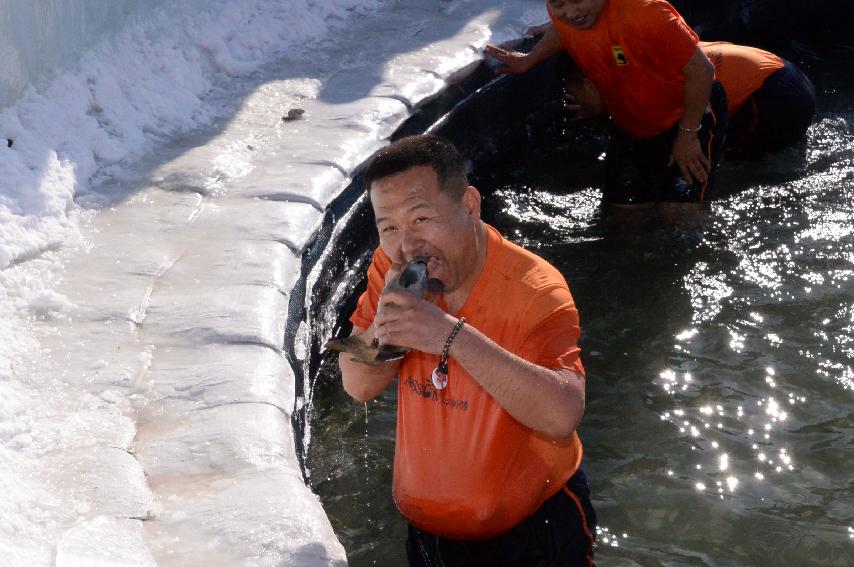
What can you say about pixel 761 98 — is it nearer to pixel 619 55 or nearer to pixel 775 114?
pixel 775 114

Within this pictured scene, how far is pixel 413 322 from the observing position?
Answer: 2.51m

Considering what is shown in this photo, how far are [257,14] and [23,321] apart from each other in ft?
10.4

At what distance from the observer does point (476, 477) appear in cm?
274

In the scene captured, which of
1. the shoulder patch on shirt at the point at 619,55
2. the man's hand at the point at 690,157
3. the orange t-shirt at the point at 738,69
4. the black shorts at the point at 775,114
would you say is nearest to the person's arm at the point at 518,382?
the shoulder patch on shirt at the point at 619,55

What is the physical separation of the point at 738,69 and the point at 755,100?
25cm

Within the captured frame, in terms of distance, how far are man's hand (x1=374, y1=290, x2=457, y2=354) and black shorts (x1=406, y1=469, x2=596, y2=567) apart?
1.98 feet

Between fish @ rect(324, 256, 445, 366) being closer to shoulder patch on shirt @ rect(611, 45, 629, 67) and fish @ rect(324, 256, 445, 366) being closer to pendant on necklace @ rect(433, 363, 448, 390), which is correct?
pendant on necklace @ rect(433, 363, 448, 390)

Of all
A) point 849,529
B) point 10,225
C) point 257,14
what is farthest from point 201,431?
point 257,14

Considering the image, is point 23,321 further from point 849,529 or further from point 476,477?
point 849,529

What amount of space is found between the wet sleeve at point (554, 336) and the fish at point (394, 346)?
0.24m

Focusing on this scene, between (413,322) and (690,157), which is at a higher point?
(413,322)

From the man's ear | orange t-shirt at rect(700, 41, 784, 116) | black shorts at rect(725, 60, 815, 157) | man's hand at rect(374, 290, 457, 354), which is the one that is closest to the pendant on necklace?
man's hand at rect(374, 290, 457, 354)

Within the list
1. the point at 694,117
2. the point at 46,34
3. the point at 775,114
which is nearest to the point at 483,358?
the point at 46,34

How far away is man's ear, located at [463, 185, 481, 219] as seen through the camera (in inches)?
110
